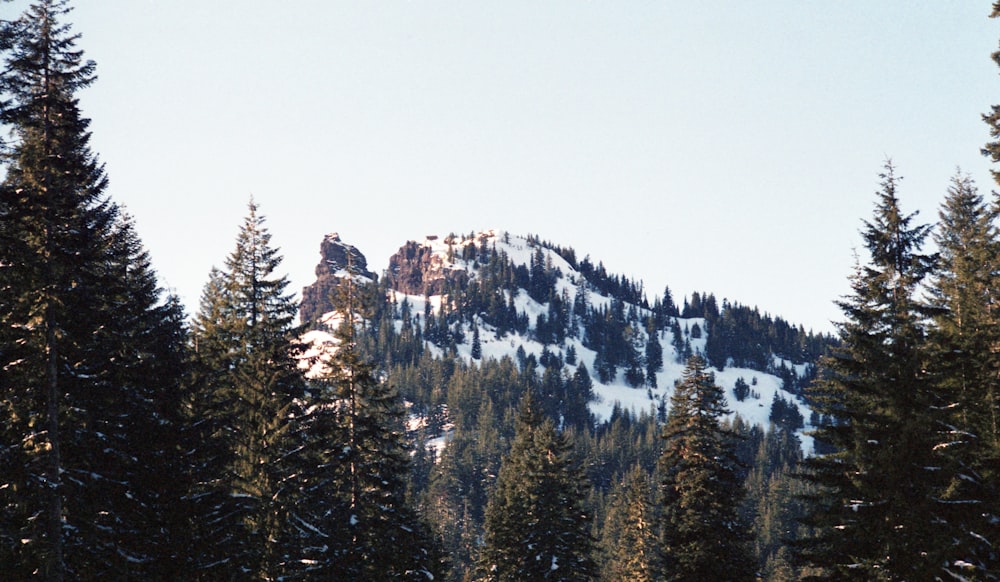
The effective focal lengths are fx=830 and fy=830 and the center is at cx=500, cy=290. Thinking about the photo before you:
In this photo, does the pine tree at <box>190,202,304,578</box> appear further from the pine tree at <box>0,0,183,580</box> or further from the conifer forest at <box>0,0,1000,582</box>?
the pine tree at <box>0,0,183,580</box>

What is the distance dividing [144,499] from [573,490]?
26.4 metres

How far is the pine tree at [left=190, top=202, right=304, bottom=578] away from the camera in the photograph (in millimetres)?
27141

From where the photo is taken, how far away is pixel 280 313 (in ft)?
112

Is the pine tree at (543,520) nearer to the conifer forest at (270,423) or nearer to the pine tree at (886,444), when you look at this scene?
the conifer forest at (270,423)

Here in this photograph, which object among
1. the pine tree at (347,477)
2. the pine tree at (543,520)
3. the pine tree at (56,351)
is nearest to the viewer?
the pine tree at (56,351)

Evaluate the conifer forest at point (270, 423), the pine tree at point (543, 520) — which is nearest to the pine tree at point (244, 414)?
the conifer forest at point (270, 423)

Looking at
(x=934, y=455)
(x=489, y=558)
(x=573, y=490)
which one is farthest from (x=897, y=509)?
(x=489, y=558)

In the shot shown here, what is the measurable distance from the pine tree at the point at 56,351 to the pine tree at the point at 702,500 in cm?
2247

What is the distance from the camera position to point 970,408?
26172 mm

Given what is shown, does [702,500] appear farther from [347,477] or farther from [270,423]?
[270,423]

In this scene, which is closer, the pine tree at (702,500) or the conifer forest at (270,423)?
the conifer forest at (270,423)

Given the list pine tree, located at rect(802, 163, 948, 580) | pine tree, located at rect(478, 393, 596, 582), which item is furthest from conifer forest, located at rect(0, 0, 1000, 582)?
pine tree, located at rect(478, 393, 596, 582)

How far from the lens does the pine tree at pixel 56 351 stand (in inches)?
772

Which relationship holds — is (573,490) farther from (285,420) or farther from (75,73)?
(75,73)
